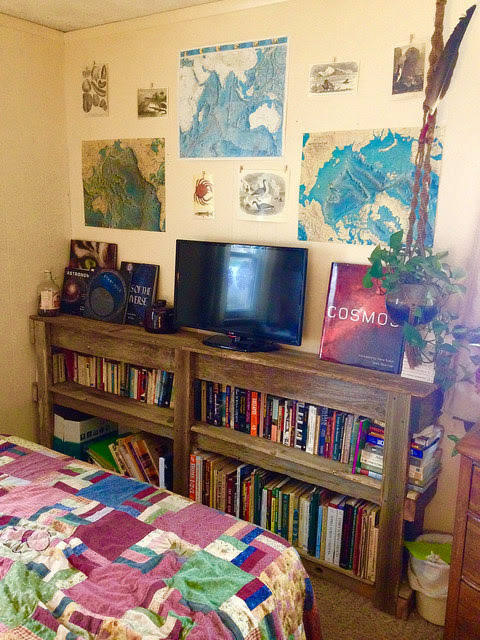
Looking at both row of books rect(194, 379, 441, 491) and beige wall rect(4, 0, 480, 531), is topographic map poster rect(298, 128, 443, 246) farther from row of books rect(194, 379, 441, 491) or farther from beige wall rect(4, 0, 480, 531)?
row of books rect(194, 379, 441, 491)

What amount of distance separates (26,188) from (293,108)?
1.55 m

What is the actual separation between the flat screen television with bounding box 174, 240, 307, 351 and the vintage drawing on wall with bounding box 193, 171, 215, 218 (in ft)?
0.66

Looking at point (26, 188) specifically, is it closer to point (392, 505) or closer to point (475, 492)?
point (392, 505)

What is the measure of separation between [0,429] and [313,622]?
2119 mm

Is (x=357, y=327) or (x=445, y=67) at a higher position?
(x=445, y=67)

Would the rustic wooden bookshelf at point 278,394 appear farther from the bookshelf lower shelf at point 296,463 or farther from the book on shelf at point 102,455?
the book on shelf at point 102,455

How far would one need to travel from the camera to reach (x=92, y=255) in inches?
131

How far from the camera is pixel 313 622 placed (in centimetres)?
179

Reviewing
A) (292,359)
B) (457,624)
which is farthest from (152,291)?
(457,624)


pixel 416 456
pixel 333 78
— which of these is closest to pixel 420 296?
pixel 416 456

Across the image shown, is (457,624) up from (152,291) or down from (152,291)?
down

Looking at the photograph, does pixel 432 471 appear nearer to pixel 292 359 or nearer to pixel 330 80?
pixel 292 359

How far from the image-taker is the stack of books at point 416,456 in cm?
219

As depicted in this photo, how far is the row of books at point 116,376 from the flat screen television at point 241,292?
351 millimetres
